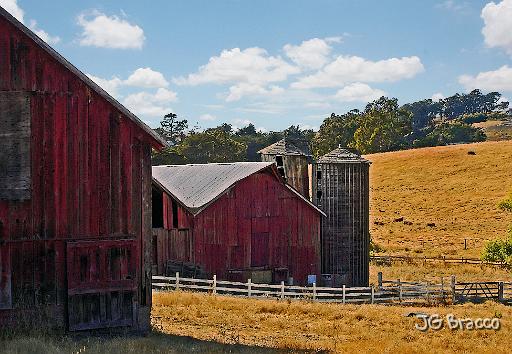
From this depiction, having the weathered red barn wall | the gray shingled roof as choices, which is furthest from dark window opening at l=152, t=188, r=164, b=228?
the gray shingled roof

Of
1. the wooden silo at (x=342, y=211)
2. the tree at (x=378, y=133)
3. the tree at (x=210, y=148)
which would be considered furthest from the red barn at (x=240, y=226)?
the tree at (x=378, y=133)

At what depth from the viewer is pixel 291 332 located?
63.4 feet

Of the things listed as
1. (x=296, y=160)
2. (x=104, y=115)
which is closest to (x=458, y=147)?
(x=296, y=160)

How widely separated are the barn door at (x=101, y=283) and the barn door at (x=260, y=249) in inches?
560

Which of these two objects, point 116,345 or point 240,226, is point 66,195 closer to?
point 116,345

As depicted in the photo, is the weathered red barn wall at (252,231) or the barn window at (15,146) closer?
the barn window at (15,146)

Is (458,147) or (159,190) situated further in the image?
(458,147)

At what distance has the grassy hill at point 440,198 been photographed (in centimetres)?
5772

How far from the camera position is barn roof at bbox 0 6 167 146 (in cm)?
1555

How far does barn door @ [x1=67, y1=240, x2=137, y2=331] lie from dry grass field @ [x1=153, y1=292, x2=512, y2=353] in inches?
68.3

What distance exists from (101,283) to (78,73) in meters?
5.52

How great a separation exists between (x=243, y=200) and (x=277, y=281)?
4.46 meters

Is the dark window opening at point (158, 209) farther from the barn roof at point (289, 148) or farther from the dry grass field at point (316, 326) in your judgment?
the dry grass field at point (316, 326)

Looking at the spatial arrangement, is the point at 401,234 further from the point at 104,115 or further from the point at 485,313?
the point at 104,115
